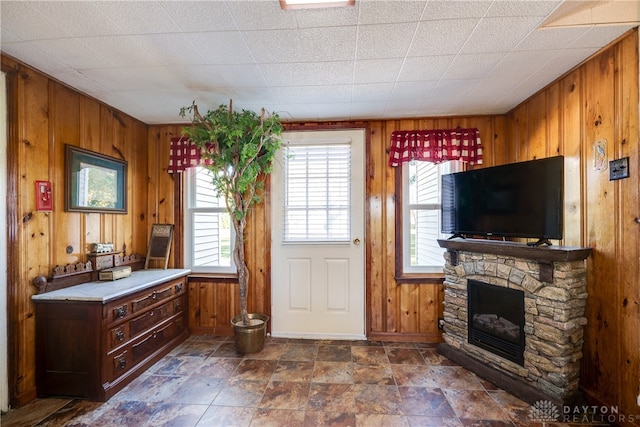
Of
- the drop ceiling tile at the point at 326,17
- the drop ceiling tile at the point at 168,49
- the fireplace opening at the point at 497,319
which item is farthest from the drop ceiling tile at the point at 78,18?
the fireplace opening at the point at 497,319

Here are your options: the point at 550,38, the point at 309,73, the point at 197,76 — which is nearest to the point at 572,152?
the point at 550,38

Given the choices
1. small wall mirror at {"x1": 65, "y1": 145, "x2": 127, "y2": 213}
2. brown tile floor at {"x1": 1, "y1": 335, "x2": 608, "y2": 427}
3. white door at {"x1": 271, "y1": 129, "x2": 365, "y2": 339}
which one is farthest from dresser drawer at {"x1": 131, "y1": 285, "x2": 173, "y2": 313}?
white door at {"x1": 271, "y1": 129, "x2": 365, "y2": 339}

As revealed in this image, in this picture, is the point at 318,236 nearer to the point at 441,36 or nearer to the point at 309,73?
the point at 309,73

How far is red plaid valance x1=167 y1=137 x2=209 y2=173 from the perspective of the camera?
9.95ft

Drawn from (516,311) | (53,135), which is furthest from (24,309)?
(516,311)

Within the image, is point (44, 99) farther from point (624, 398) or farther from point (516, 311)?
point (624, 398)

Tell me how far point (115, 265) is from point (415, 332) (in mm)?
3134

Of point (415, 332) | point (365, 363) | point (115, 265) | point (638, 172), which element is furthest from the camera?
point (415, 332)

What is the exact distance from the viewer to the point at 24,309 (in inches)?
Result: 74.9

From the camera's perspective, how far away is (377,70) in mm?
2029

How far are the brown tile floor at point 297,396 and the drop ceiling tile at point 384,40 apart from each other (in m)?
2.43

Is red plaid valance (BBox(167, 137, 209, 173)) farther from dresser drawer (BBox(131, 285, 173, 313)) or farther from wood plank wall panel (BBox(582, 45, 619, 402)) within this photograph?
wood plank wall panel (BBox(582, 45, 619, 402))

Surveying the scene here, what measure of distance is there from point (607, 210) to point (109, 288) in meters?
3.65

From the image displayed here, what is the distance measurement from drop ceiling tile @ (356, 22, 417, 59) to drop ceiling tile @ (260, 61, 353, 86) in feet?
0.58
